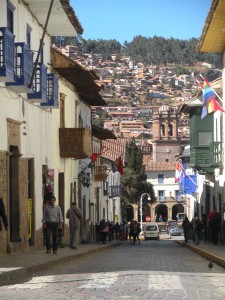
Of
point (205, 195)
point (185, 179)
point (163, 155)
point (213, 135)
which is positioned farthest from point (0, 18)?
point (163, 155)

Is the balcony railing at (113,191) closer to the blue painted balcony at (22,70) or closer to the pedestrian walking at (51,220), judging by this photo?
the pedestrian walking at (51,220)

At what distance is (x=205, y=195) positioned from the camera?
52.4 m

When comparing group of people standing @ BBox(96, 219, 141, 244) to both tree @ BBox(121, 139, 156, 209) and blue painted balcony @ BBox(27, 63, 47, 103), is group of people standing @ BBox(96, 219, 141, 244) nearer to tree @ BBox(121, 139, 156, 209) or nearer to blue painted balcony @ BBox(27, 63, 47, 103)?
blue painted balcony @ BBox(27, 63, 47, 103)

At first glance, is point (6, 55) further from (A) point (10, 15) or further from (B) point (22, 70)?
(A) point (10, 15)

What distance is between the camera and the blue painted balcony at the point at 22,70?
20.6 m

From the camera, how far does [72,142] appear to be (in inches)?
1332

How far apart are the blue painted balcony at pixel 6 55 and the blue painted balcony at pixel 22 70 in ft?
4.17

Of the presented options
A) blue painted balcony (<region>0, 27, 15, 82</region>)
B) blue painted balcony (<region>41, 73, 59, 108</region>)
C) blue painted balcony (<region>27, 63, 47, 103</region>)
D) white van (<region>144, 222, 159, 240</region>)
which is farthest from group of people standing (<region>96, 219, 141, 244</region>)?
blue painted balcony (<region>0, 27, 15, 82</region>)

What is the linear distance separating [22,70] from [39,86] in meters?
4.16

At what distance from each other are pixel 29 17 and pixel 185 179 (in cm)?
3202

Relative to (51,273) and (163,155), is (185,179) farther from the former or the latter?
(163,155)

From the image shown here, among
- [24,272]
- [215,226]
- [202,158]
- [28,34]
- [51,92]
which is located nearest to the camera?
[24,272]

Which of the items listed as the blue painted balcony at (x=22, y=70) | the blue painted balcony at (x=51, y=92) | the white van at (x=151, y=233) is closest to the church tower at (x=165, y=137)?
the white van at (x=151, y=233)

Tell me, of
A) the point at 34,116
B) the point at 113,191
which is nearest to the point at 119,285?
the point at 34,116
